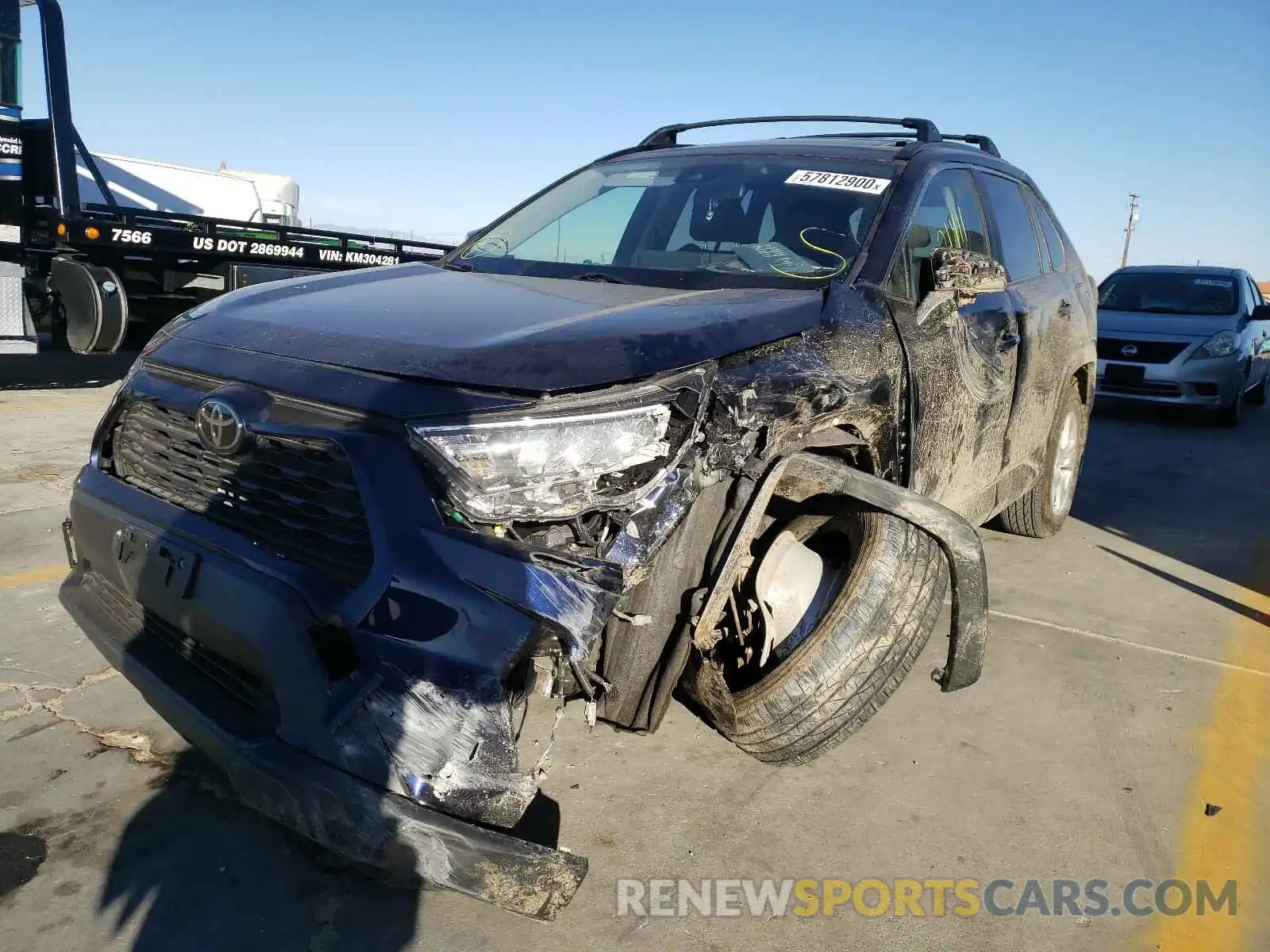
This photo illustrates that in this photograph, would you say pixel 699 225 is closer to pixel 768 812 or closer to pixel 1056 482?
pixel 768 812

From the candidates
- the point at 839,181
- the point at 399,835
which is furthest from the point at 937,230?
the point at 399,835

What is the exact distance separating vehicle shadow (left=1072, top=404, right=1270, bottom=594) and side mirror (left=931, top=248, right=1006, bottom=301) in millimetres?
2803

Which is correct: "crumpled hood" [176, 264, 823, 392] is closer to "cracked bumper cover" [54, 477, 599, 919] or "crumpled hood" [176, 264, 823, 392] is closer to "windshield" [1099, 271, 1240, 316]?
"cracked bumper cover" [54, 477, 599, 919]

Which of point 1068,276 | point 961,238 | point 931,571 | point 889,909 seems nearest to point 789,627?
point 931,571

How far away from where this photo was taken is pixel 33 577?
4141 millimetres

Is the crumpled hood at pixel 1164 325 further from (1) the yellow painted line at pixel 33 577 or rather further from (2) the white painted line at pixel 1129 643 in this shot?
(1) the yellow painted line at pixel 33 577

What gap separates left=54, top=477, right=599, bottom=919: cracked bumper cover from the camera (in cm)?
180

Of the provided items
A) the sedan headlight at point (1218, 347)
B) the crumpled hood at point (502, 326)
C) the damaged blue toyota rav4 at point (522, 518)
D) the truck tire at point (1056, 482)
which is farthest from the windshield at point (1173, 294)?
the crumpled hood at point (502, 326)

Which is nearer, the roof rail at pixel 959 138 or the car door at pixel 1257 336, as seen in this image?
the roof rail at pixel 959 138

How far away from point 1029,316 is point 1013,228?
1.68ft

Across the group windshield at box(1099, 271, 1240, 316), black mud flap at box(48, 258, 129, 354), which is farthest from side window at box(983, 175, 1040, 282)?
windshield at box(1099, 271, 1240, 316)

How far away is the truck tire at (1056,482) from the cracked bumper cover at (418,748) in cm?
349

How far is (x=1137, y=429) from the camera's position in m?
9.70

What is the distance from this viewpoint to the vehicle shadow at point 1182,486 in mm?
5484
